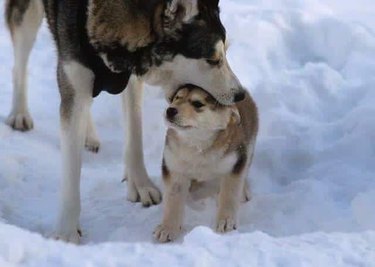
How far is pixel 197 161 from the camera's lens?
3852 mm

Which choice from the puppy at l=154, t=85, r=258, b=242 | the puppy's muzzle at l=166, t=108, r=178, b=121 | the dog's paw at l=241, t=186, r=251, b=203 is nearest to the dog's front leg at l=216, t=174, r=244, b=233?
the puppy at l=154, t=85, r=258, b=242

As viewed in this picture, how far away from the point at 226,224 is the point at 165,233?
0.95 ft

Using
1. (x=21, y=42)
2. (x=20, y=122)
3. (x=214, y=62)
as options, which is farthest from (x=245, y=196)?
(x=21, y=42)

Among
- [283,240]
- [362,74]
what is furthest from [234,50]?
[283,240]

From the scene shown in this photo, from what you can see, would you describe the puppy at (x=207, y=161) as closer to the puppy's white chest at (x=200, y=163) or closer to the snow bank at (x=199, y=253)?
the puppy's white chest at (x=200, y=163)

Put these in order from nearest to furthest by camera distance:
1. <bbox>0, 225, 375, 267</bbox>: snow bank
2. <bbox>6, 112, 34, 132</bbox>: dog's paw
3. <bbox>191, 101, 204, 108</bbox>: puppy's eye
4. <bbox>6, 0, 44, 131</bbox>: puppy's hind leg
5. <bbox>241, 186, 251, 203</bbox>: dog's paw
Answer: <bbox>0, 225, 375, 267</bbox>: snow bank < <bbox>191, 101, 204, 108</bbox>: puppy's eye < <bbox>241, 186, 251, 203</bbox>: dog's paw < <bbox>6, 0, 44, 131</bbox>: puppy's hind leg < <bbox>6, 112, 34, 132</bbox>: dog's paw

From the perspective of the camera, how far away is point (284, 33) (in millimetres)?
6570

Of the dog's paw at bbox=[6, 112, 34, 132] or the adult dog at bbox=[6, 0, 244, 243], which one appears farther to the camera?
the dog's paw at bbox=[6, 112, 34, 132]

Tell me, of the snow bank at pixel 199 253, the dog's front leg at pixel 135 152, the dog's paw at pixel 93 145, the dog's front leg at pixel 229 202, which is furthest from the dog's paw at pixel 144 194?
the snow bank at pixel 199 253

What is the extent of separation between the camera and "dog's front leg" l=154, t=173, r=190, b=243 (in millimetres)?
3875

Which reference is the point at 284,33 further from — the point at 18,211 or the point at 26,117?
the point at 18,211

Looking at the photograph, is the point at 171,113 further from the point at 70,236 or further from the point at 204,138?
the point at 70,236

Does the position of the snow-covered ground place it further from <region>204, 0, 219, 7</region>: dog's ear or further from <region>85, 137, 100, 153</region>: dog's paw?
<region>204, 0, 219, 7</region>: dog's ear

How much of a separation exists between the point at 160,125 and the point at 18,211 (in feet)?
4.18
